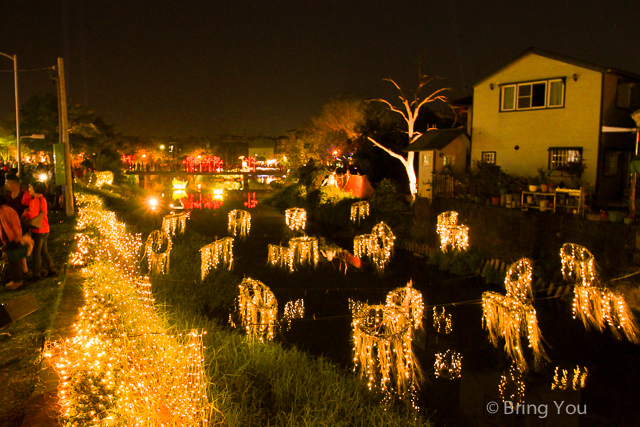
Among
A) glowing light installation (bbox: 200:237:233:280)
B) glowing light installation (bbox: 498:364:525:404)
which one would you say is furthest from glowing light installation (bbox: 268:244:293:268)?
glowing light installation (bbox: 498:364:525:404)

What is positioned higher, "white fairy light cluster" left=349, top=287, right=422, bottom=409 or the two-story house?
the two-story house

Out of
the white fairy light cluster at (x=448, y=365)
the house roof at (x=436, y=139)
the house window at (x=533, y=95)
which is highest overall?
the house window at (x=533, y=95)

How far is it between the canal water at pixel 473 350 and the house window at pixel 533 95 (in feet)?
28.8

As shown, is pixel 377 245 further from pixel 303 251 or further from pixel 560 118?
pixel 560 118

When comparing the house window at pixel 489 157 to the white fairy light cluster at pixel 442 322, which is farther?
the house window at pixel 489 157

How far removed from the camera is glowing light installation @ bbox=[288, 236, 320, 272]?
16.1 metres

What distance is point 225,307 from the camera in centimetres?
1264

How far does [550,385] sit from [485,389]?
1264mm

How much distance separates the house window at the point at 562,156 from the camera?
64.0ft

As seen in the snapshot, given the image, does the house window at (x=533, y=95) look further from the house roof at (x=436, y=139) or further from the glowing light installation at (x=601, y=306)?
the glowing light installation at (x=601, y=306)

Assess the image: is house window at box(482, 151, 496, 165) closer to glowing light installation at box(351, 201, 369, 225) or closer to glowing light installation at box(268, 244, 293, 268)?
glowing light installation at box(351, 201, 369, 225)

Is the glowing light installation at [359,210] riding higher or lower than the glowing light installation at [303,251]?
higher

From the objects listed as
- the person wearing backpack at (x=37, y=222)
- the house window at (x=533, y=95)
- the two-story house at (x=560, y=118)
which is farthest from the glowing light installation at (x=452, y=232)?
the person wearing backpack at (x=37, y=222)

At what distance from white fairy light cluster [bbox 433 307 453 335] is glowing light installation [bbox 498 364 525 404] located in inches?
85.7
